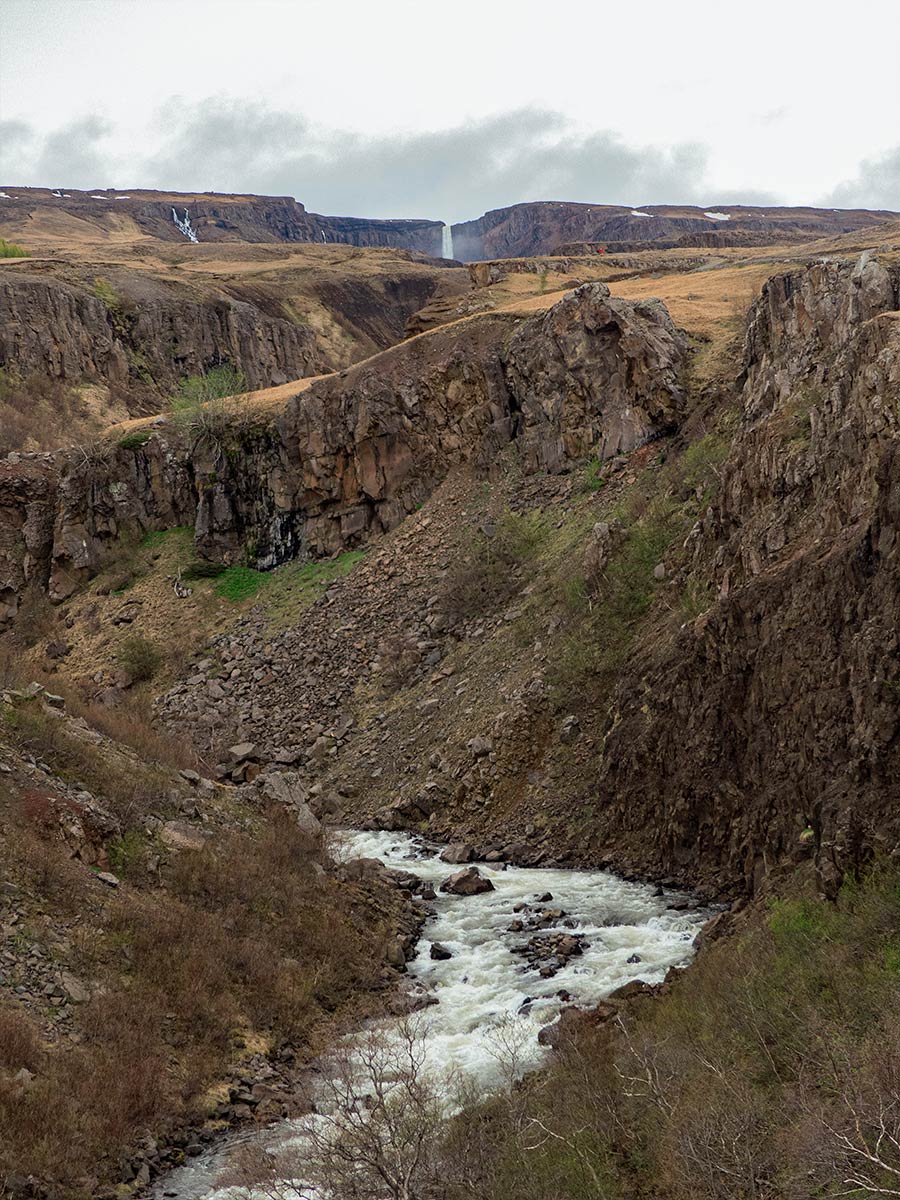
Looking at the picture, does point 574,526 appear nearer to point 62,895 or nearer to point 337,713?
point 337,713

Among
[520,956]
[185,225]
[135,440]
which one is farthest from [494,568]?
[185,225]

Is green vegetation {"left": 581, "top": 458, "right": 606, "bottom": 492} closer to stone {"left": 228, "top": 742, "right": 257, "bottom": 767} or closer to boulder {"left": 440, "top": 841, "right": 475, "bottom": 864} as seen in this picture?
stone {"left": 228, "top": 742, "right": 257, "bottom": 767}

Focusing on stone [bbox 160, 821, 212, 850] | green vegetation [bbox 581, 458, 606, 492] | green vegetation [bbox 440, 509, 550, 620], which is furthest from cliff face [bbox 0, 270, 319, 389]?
stone [bbox 160, 821, 212, 850]

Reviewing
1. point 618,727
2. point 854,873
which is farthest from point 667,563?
point 854,873

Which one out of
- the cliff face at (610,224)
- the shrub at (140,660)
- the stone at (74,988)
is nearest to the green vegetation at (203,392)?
the shrub at (140,660)

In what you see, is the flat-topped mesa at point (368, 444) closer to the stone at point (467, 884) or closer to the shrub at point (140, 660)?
the shrub at point (140, 660)

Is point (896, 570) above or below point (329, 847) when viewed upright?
above
